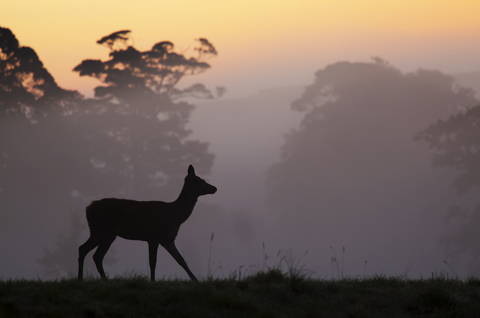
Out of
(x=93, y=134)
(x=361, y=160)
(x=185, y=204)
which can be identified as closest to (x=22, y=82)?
(x=93, y=134)

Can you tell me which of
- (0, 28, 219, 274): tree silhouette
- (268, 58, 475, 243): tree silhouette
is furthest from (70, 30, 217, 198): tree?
(268, 58, 475, 243): tree silhouette

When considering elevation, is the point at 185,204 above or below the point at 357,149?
below

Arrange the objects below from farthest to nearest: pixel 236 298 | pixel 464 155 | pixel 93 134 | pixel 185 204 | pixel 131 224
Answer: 1. pixel 93 134
2. pixel 464 155
3. pixel 185 204
4. pixel 131 224
5. pixel 236 298

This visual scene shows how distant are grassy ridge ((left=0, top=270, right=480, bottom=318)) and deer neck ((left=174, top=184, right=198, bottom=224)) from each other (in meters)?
1.87

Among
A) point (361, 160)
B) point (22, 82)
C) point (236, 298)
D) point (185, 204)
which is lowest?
point (236, 298)

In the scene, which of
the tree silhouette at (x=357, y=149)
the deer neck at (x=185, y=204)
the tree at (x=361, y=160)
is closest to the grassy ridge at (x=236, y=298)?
the deer neck at (x=185, y=204)

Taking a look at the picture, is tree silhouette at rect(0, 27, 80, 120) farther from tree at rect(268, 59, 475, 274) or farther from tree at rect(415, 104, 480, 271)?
tree at rect(415, 104, 480, 271)

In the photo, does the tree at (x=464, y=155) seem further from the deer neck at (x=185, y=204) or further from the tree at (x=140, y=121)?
the deer neck at (x=185, y=204)

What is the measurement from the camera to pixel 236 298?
21.0ft

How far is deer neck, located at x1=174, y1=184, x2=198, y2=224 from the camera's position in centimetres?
907

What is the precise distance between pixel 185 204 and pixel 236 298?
119 inches

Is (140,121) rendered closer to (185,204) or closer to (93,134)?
(93,134)

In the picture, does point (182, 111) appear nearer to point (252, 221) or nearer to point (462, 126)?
point (252, 221)

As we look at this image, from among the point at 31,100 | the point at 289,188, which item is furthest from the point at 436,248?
the point at 31,100
